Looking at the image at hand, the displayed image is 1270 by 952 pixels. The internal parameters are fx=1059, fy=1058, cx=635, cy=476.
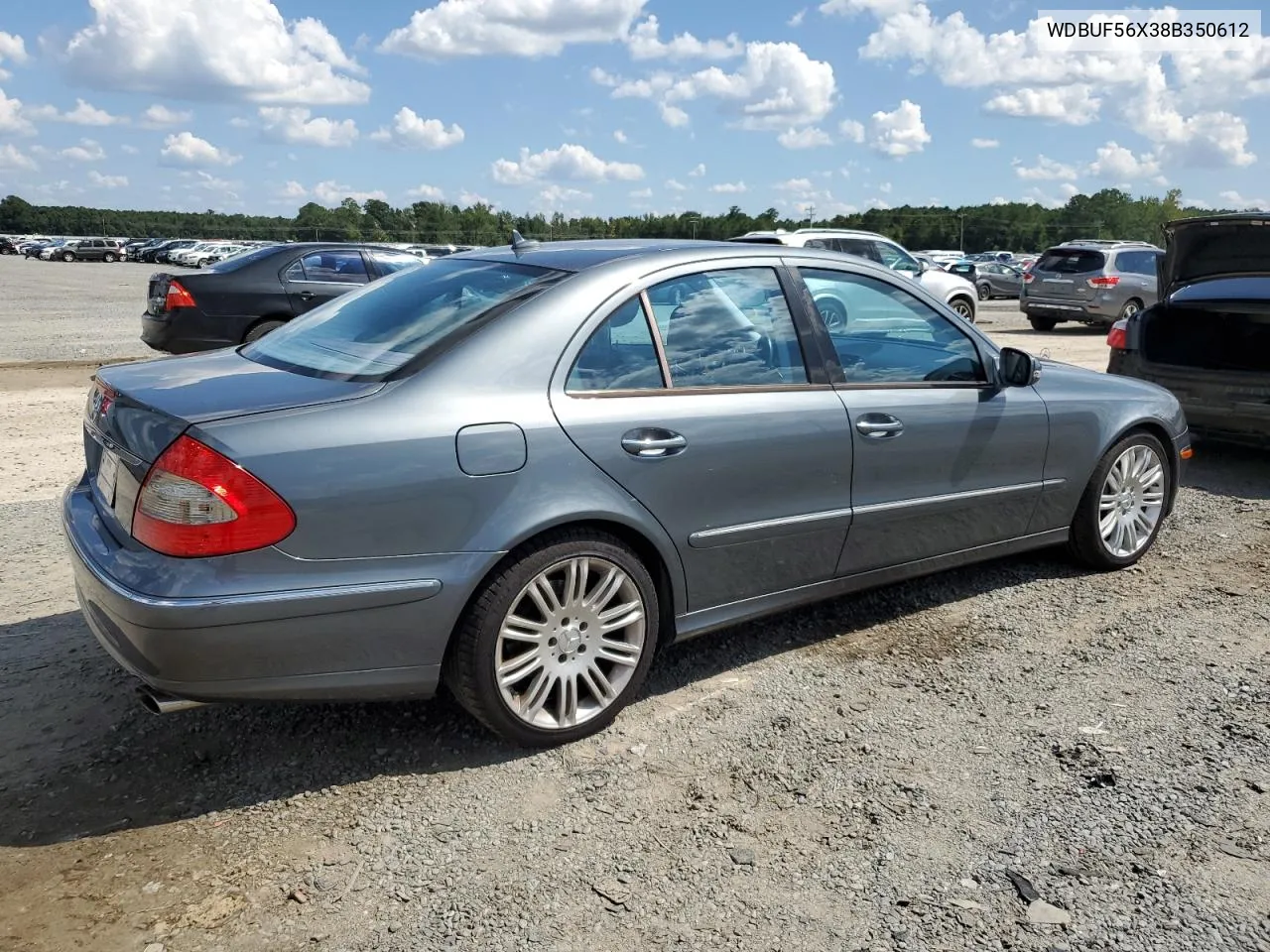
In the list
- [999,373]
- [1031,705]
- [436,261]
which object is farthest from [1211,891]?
[436,261]

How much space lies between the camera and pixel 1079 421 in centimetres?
483

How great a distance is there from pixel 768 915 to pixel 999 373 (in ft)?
8.94

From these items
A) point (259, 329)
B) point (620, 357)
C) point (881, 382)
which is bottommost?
point (259, 329)

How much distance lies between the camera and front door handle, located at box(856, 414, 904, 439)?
157 inches

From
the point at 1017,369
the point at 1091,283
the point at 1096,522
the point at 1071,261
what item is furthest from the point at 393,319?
the point at 1071,261

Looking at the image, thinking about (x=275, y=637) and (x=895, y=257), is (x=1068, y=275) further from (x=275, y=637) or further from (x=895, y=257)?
(x=275, y=637)

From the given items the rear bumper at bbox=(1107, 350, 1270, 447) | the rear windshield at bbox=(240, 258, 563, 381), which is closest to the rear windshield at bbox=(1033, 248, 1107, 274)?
the rear bumper at bbox=(1107, 350, 1270, 447)

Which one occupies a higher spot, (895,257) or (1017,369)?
(895,257)

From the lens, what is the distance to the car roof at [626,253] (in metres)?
3.71

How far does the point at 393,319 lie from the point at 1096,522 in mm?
3394

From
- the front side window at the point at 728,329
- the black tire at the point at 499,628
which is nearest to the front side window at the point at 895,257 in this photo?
the front side window at the point at 728,329

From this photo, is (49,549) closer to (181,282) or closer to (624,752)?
(624,752)

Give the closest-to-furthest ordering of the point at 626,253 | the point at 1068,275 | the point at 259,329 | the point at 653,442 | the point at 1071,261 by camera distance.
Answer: the point at 653,442 → the point at 626,253 → the point at 259,329 → the point at 1068,275 → the point at 1071,261

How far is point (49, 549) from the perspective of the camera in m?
5.20
